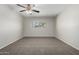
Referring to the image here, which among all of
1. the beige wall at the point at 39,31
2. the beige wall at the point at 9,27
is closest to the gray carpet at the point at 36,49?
the beige wall at the point at 39,31

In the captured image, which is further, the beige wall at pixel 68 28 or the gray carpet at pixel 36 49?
the beige wall at pixel 68 28

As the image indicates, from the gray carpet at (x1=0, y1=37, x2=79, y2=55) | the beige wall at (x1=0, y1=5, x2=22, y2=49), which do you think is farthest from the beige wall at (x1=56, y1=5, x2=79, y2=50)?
the beige wall at (x1=0, y1=5, x2=22, y2=49)

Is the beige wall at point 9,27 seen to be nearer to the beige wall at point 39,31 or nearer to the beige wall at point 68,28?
the beige wall at point 39,31

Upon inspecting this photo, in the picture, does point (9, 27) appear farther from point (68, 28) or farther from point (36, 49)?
point (68, 28)

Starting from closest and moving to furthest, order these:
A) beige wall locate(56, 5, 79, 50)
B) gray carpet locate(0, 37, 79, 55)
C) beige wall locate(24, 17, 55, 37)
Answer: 1. gray carpet locate(0, 37, 79, 55)
2. beige wall locate(24, 17, 55, 37)
3. beige wall locate(56, 5, 79, 50)

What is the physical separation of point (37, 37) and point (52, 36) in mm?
370

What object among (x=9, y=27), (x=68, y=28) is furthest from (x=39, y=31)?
(x=9, y=27)

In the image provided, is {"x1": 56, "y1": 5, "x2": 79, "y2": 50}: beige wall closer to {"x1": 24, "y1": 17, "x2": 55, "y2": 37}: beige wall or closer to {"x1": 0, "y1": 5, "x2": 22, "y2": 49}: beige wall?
{"x1": 24, "y1": 17, "x2": 55, "y2": 37}: beige wall

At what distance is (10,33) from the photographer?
2.99 meters

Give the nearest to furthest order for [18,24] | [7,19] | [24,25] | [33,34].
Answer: [24,25], [33,34], [18,24], [7,19]

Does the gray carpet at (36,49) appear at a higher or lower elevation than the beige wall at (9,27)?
lower

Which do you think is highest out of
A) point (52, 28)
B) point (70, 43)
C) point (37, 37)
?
point (52, 28)
